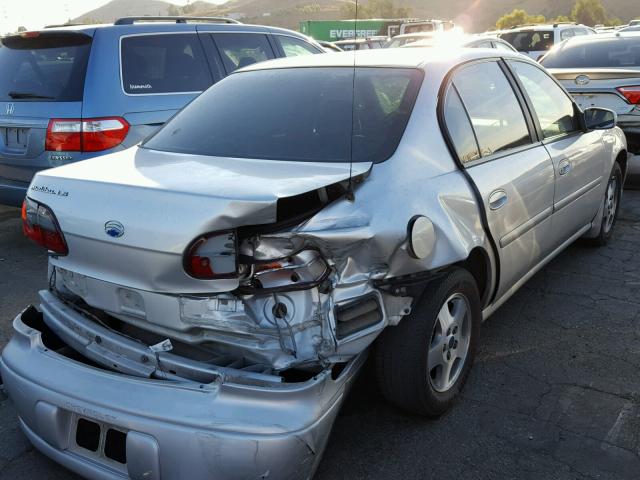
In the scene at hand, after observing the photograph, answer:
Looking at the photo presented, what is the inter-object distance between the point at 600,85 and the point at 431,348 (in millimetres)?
5023

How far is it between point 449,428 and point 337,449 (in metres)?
0.53

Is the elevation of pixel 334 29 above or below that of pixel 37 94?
below

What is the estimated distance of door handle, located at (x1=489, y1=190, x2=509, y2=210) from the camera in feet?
10.1

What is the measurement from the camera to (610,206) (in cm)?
525

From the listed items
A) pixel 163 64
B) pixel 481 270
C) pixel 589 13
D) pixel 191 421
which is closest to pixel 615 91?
pixel 481 270

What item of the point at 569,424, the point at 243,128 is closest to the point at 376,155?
the point at 243,128

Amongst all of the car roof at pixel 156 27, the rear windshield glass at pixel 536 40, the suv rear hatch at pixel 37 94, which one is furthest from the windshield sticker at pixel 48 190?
the rear windshield glass at pixel 536 40

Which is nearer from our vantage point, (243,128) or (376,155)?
(376,155)

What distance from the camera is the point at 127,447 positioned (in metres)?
2.15

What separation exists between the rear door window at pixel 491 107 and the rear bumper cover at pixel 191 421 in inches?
62.9

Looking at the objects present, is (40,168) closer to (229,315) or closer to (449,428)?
(229,315)

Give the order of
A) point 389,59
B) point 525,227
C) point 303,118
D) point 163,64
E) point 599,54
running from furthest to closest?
point 599,54
point 163,64
point 525,227
point 389,59
point 303,118

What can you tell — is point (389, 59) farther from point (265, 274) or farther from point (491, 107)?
point (265, 274)

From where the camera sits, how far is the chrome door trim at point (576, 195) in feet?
12.8
